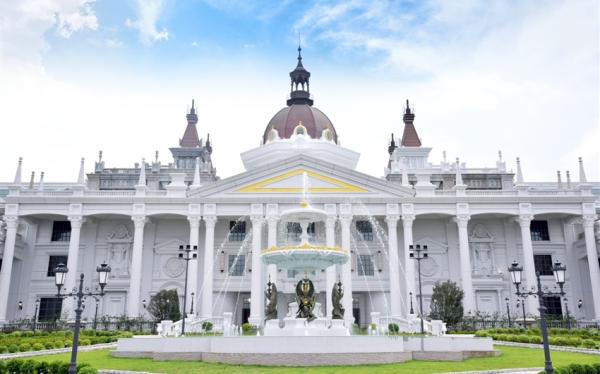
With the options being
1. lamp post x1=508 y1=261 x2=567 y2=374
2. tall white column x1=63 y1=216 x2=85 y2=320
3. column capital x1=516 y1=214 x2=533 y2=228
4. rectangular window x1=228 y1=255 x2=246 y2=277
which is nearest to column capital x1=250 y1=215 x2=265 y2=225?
rectangular window x1=228 y1=255 x2=246 y2=277

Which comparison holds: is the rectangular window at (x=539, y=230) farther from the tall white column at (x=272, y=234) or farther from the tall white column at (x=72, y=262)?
the tall white column at (x=72, y=262)

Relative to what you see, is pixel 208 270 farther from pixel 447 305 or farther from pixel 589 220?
pixel 589 220

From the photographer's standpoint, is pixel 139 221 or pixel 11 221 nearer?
pixel 11 221

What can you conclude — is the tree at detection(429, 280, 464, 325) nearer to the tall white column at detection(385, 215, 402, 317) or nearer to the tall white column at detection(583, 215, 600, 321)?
the tall white column at detection(385, 215, 402, 317)

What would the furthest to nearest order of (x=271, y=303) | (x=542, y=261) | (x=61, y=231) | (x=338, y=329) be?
(x=61, y=231), (x=542, y=261), (x=271, y=303), (x=338, y=329)

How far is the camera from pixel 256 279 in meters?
41.6

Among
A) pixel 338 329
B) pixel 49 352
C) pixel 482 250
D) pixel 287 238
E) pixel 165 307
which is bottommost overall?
pixel 49 352

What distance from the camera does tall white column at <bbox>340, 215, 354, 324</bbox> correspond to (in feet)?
133

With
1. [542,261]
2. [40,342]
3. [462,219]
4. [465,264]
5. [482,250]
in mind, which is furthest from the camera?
[542,261]

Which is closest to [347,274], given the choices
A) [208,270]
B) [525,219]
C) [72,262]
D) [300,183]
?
[300,183]

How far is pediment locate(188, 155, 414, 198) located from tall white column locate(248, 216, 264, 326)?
284 centimetres

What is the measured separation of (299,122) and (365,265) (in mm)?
21526

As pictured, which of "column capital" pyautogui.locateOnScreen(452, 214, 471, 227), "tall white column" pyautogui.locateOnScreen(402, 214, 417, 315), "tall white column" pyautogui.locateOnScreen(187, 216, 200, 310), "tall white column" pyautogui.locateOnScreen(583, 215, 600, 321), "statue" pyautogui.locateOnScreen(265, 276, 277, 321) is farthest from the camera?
"column capital" pyautogui.locateOnScreen(452, 214, 471, 227)

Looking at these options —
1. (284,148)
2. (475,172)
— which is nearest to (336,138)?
(284,148)
